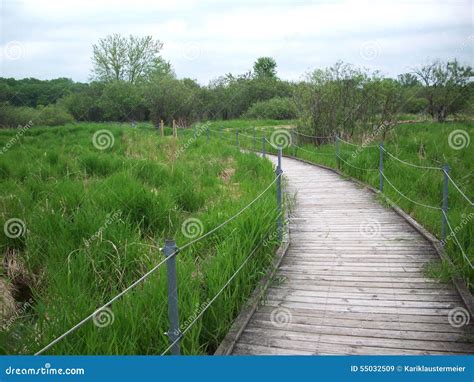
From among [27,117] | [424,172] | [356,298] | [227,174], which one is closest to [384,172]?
[424,172]

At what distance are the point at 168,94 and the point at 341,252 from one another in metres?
26.0

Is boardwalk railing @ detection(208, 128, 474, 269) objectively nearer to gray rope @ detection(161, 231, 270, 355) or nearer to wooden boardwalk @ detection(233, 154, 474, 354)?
wooden boardwalk @ detection(233, 154, 474, 354)

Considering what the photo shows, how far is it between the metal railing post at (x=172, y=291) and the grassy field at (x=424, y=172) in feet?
9.23

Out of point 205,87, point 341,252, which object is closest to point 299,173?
point 341,252

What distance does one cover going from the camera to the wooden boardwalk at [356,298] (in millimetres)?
2926

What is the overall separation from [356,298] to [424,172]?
4.78m

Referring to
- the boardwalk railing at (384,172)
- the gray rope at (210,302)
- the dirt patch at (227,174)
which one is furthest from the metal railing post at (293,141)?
the gray rope at (210,302)

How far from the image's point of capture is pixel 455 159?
8789 mm

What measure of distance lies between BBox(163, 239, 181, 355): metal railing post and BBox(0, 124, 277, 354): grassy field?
26cm

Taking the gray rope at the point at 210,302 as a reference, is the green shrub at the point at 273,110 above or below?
above

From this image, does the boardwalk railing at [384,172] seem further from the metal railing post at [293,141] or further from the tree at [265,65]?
the tree at [265,65]

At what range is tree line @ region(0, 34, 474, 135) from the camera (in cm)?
1332

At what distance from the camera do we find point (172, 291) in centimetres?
232

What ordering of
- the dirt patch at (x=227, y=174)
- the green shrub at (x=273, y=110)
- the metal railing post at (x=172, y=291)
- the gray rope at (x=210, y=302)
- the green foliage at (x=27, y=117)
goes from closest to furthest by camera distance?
the metal railing post at (x=172, y=291)
the gray rope at (x=210, y=302)
the dirt patch at (x=227, y=174)
the green foliage at (x=27, y=117)
the green shrub at (x=273, y=110)
